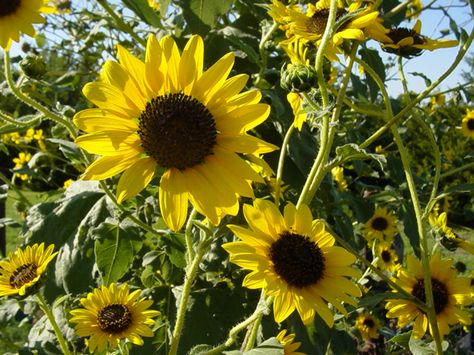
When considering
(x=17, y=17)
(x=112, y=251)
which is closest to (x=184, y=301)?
(x=112, y=251)

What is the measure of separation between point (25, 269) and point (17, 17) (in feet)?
1.73

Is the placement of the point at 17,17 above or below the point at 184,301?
above

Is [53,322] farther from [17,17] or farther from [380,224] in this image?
[380,224]

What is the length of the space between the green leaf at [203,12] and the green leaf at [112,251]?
0.43m

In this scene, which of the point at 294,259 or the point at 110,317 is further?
the point at 110,317

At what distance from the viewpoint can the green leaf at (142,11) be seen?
3.31 ft

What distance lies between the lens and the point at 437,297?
1.11 meters

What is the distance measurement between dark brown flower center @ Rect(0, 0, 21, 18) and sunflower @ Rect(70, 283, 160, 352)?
55 centimetres

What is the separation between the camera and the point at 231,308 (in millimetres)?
1274

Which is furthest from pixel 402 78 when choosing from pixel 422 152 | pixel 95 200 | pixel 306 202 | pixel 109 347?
pixel 422 152

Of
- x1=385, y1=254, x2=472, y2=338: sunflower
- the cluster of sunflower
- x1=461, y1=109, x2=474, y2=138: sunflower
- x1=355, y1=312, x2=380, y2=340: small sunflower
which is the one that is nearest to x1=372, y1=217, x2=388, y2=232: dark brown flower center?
x1=355, y1=312, x2=380, y2=340: small sunflower

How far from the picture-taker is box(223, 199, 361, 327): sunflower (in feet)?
2.75

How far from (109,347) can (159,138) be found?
1.95 ft

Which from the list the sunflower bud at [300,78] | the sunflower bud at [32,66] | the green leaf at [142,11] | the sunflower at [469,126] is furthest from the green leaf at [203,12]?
the sunflower at [469,126]
